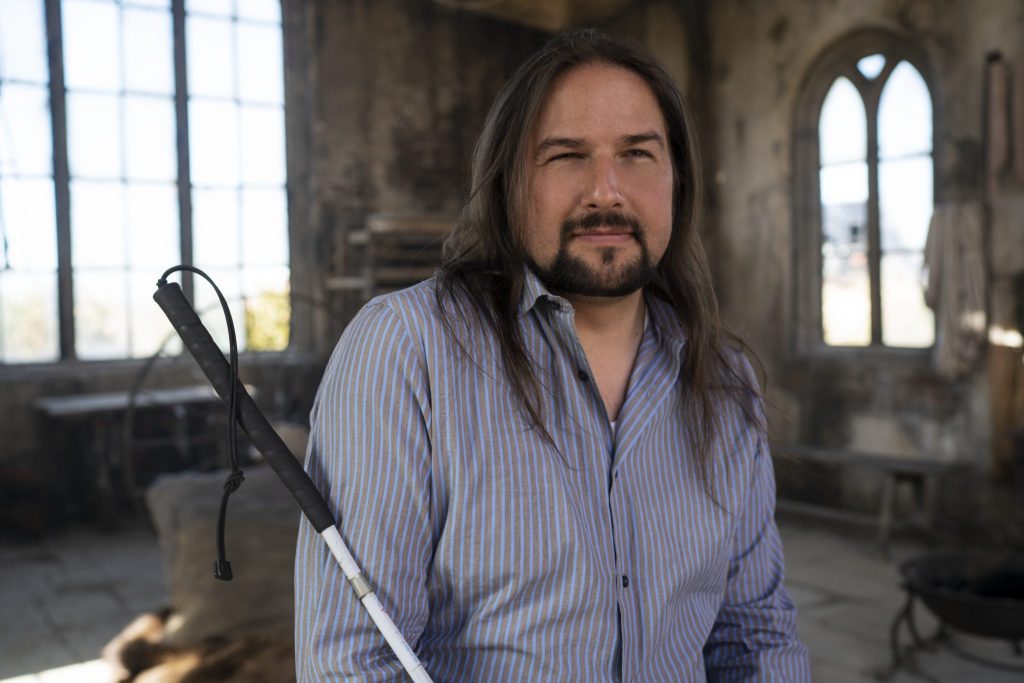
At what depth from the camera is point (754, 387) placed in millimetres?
1825

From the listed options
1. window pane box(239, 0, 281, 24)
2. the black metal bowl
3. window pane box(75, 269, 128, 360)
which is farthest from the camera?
window pane box(239, 0, 281, 24)

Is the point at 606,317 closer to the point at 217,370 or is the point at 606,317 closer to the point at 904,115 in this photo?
the point at 217,370

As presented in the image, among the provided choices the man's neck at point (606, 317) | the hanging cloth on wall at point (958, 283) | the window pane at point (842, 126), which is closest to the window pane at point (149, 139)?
the window pane at point (842, 126)

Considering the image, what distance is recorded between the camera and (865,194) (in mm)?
6727

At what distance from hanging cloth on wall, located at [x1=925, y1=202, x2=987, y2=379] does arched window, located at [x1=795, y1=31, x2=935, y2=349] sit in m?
0.22

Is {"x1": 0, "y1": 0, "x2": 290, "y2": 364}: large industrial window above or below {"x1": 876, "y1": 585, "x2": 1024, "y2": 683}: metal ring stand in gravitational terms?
above

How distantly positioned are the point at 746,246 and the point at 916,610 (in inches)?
135

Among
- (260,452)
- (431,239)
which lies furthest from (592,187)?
(431,239)

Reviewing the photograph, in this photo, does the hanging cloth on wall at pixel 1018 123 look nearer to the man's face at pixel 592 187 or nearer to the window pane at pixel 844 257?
the window pane at pixel 844 257

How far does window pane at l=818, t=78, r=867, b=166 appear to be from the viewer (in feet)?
22.2

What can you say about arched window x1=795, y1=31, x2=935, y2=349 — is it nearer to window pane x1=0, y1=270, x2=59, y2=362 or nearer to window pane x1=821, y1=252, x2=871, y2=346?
window pane x1=821, y1=252, x2=871, y2=346

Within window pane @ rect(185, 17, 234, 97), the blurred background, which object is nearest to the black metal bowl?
the blurred background

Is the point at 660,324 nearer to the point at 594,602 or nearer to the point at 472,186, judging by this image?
the point at 472,186

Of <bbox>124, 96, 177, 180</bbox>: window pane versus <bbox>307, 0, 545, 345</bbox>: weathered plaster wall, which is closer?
<bbox>124, 96, 177, 180</bbox>: window pane
